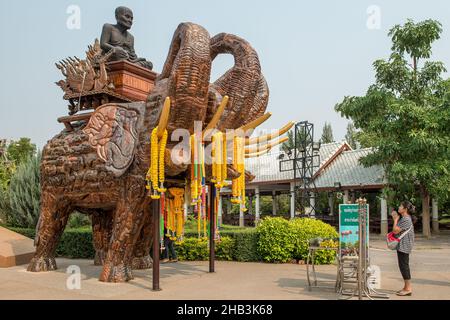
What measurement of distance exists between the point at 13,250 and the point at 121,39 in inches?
215

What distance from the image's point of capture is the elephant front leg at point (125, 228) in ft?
25.8

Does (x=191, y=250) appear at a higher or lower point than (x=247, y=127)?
lower

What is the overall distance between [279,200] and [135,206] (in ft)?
118

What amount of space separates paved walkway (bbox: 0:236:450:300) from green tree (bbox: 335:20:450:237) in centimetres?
924

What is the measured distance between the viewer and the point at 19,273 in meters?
9.17

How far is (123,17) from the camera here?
976 centimetres

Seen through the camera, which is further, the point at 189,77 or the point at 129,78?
the point at 129,78

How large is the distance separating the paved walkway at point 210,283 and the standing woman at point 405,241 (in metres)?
0.22

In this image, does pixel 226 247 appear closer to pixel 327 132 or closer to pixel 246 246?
pixel 246 246

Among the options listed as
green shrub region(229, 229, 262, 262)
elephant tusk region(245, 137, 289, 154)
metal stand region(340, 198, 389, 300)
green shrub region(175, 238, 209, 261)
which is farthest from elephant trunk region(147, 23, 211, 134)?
green shrub region(175, 238, 209, 261)

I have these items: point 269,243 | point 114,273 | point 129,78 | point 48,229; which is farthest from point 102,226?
point 269,243

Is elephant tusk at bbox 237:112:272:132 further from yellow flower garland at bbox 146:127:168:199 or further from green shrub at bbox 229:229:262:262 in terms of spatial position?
green shrub at bbox 229:229:262:262

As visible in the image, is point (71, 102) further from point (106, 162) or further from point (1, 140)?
point (1, 140)

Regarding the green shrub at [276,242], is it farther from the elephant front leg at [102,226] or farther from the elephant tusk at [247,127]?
the elephant tusk at [247,127]
